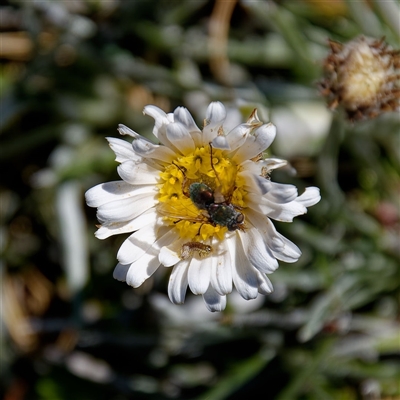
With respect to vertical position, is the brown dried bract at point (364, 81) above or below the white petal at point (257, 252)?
above

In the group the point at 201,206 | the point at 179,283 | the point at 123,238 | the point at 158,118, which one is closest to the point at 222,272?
the point at 179,283

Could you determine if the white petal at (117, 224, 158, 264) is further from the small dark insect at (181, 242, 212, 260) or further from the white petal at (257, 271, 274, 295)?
the white petal at (257, 271, 274, 295)

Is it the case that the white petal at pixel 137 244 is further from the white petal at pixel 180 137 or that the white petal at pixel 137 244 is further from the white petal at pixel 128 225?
the white petal at pixel 180 137

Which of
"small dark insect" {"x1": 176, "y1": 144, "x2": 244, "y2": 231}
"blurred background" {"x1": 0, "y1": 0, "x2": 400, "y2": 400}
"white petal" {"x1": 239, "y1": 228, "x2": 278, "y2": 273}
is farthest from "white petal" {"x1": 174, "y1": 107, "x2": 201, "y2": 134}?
"blurred background" {"x1": 0, "y1": 0, "x2": 400, "y2": 400}

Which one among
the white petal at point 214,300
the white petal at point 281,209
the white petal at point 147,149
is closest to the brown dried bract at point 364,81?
the white petal at point 281,209

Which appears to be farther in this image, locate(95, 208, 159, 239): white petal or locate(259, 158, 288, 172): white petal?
locate(95, 208, 159, 239): white petal

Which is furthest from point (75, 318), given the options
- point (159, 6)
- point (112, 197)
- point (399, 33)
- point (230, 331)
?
point (399, 33)

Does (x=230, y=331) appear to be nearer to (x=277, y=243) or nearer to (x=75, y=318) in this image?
(x=75, y=318)
